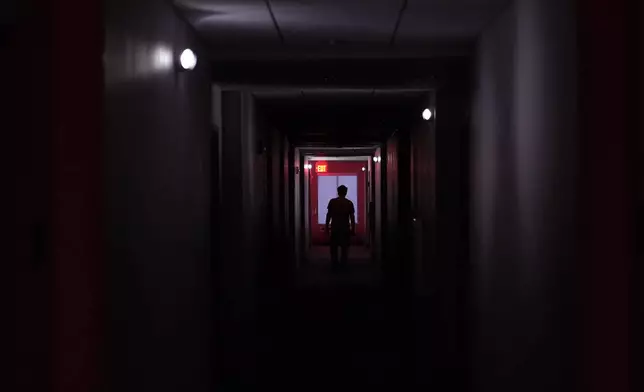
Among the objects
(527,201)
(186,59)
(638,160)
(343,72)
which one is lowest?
(527,201)

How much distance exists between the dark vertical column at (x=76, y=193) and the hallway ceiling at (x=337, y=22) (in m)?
1.64

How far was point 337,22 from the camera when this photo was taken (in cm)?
532

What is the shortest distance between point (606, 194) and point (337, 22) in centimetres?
265

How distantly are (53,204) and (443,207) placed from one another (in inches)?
186

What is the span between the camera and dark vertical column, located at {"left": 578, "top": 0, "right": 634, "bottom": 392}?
9.60 ft

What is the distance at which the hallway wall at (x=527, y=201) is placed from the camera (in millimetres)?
3393

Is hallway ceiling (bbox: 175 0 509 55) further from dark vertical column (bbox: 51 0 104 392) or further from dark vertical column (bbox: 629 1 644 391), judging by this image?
dark vertical column (bbox: 629 1 644 391)

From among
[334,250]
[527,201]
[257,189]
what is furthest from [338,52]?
[334,250]

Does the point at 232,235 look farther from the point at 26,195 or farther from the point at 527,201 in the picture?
the point at 26,195

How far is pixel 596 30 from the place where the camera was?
2.99m

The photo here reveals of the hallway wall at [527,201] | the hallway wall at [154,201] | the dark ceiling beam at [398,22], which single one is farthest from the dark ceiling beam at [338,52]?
the hallway wall at [527,201]

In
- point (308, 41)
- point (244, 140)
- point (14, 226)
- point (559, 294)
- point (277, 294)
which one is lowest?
point (277, 294)

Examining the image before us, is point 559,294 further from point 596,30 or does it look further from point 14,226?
point 14,226

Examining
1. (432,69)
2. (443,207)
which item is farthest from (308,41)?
(443,207)
